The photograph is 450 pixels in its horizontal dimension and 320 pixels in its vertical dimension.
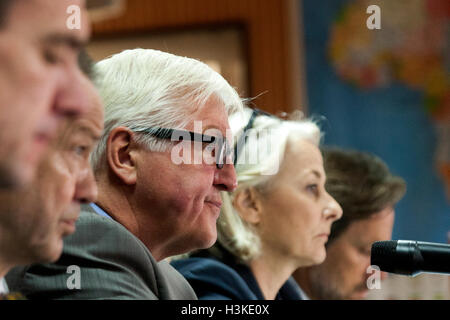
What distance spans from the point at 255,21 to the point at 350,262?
205 centimetres

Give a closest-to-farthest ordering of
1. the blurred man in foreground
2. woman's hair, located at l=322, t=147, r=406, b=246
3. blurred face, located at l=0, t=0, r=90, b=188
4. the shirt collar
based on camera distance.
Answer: blurred face, located at l=0, t=0, r=90, b=188
the blurred man in foreground
the shirt collar
woman's hair, located at l=322, t=147, r=406, b=246

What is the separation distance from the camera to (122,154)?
120cm

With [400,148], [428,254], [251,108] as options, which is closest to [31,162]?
[428,254]

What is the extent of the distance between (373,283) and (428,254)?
2.28 feet

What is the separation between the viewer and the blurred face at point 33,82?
68 centimetres

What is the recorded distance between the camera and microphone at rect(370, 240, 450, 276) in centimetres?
104

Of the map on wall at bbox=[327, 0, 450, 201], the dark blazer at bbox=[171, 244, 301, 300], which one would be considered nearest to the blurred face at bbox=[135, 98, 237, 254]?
the dark blazer at bbox=[171, 244, 301, 300]

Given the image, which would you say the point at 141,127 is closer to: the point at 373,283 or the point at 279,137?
the point at 279,137

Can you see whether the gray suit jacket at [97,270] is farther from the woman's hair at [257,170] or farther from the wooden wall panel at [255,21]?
the wooden wall panel at [255,21]

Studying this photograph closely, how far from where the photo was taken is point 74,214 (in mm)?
885

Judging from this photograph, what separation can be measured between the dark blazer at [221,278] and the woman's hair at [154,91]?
1.41 ft

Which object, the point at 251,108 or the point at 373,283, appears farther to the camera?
the point at 373,283

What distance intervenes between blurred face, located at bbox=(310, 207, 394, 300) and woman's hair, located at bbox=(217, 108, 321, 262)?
0.20m

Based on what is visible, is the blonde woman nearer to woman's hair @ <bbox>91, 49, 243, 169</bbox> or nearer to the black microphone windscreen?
woman's hair @ <bbox>91, 49, 243, 169</bbox>
